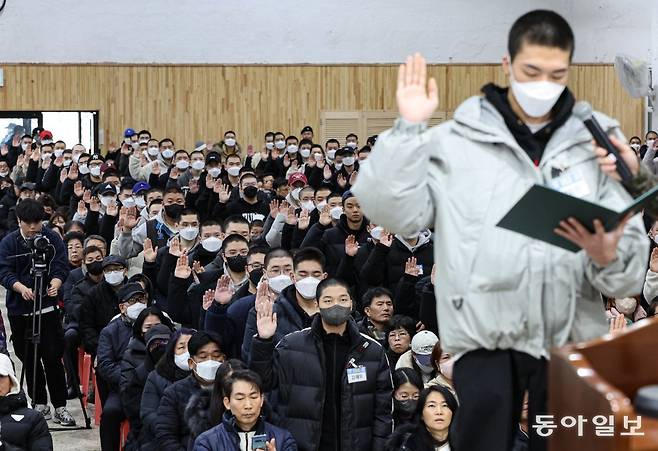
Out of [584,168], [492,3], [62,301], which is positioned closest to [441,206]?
[584,168]

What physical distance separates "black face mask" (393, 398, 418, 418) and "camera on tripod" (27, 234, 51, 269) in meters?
3.69

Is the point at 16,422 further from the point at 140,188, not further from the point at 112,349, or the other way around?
Answer: the point at 140,188

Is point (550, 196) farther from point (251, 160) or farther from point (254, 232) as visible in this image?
point (251, 160)

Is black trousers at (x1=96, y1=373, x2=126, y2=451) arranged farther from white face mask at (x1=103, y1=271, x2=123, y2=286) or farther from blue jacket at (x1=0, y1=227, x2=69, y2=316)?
blue jacket at (x1=0, y1=227, x2=69, y2=316)

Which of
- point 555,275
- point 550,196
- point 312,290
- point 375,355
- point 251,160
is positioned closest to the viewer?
point 550,196

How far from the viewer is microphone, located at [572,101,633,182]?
297 centimetres

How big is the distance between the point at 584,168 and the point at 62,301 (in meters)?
7.65

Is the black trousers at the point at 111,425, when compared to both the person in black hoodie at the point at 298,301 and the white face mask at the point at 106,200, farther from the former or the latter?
the white face mask at the point at 106,200

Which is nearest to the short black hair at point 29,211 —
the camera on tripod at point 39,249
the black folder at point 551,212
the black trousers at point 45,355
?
the camera on tripod at point 39,249

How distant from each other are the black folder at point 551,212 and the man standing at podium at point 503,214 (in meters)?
0.08

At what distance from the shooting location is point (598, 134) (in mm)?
3002

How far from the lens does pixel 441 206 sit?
306 centimetres

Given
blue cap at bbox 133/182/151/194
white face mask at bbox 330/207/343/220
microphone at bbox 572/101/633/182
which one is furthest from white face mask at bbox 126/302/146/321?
microphone at bbox 572/101/633/182

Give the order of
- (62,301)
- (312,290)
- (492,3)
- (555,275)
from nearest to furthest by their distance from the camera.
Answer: (555,275)
(312,290)
(62,301)
(492,3)
